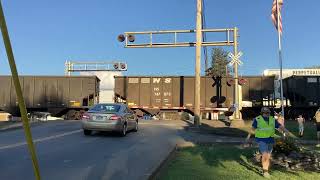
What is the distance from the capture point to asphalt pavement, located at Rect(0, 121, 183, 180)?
1071cm

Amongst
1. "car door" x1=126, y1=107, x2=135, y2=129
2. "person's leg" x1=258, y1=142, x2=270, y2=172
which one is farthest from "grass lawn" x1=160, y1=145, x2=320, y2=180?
"car door" x1=126, y1=107, x2=135, y2=129

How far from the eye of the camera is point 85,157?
13.9 meters

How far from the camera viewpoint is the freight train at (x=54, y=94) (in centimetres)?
3962

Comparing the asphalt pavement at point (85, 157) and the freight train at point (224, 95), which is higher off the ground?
the freight train at point (224, 95)

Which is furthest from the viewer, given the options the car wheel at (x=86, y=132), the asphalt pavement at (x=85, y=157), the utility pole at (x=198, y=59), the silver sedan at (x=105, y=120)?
the utility pole at (x=198, y=59)

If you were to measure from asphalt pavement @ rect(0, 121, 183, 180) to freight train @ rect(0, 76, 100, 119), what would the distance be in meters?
18.8

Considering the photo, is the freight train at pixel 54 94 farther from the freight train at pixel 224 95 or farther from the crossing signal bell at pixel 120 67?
the crossing signal bell at pixel 120 67

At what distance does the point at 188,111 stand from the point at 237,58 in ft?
32.6

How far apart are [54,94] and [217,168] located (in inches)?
1178

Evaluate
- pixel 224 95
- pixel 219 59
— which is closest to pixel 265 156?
pixel 224 95

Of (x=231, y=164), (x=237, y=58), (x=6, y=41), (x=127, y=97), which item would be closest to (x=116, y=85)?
(x=127, y=97)

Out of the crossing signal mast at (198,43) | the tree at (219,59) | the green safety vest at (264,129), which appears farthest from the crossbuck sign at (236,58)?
the tree at (219,59)

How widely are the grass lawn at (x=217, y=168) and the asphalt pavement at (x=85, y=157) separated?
0.48 meters

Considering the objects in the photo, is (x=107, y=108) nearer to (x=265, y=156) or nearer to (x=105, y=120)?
(x=105, y=120)
